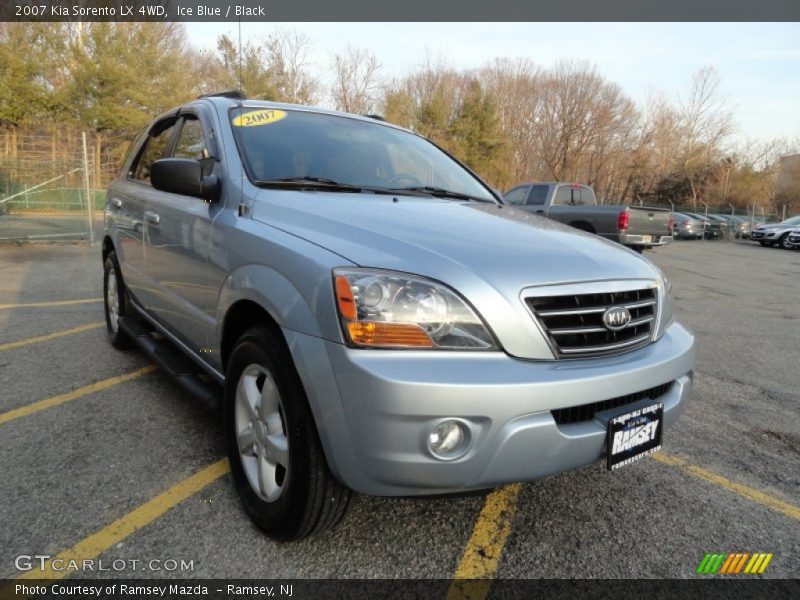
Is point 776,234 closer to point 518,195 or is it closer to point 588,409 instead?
point 518,195

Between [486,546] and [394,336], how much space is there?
39.9 inches

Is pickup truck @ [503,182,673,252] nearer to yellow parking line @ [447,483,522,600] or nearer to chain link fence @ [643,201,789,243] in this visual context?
yellow parking line @ [447,483,522,600]

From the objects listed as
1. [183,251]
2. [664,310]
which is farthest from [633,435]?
[183,251]

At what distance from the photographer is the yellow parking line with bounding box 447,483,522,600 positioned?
74.8 inches

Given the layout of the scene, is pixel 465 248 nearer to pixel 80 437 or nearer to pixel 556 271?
pixel 556 271

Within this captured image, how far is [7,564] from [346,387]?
140 centimetres

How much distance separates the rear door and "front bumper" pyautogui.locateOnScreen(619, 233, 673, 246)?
9704mm

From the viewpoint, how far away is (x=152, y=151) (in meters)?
3.87

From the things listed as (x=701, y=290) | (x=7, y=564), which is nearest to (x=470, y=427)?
(x=7, y=564)

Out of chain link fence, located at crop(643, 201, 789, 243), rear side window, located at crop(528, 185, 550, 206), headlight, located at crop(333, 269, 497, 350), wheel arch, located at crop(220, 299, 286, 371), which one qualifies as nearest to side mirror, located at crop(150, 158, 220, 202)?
wheel arch, located at crop(220, 299, 286, 371)

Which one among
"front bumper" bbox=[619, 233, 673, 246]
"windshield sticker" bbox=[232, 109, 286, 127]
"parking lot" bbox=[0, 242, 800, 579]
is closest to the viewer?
"parking lot" bbox=[0, 242, 800, 579]

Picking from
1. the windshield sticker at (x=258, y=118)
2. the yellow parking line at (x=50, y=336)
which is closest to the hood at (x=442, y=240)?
the windshield sticker at (x=258, y=118)

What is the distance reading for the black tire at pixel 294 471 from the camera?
182 centimetres

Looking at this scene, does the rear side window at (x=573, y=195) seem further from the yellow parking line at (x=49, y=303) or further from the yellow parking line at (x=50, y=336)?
the yellow parking line at (x=50, y=336)
